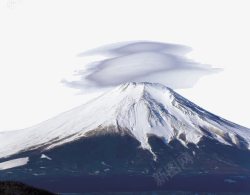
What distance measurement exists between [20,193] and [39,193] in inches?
39.1

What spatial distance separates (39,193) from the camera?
1303 inches

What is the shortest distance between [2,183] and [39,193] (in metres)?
2.76

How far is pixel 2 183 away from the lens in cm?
3469

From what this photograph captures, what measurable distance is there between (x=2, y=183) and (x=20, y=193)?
6.62 ft

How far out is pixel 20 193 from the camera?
33.1m
